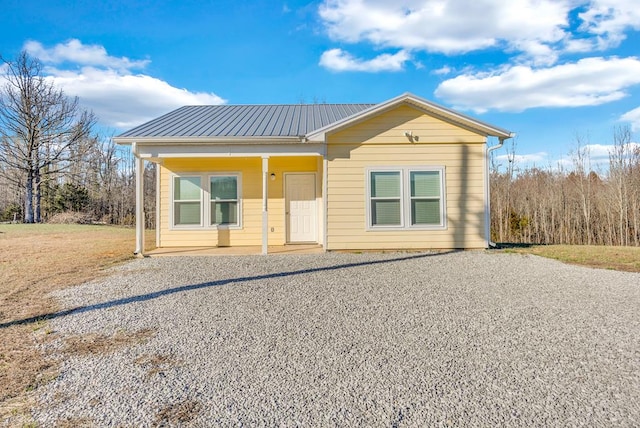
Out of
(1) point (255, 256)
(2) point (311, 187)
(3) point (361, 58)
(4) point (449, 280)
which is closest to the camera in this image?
(4) point (449, 280)

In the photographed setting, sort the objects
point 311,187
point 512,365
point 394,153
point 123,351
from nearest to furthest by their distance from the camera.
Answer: point 512,365 < point 123,351 < point 394,153 < point 311,187

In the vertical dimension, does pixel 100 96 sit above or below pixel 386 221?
above

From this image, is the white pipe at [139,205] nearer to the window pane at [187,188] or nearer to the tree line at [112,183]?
the window pane at [187,188]

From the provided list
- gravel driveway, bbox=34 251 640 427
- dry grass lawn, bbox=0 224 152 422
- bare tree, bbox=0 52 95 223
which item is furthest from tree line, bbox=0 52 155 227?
gravel driveway, bbox=34 251 640 427

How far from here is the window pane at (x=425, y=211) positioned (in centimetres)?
925

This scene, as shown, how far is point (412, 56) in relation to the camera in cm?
1509

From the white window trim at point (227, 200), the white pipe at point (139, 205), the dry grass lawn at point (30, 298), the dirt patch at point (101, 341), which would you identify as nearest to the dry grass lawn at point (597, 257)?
the white window trim at point (227, 200)

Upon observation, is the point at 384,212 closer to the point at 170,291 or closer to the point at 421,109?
the point at 421,109

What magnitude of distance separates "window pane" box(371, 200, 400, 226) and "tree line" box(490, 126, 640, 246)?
10.5 metres

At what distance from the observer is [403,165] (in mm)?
9250

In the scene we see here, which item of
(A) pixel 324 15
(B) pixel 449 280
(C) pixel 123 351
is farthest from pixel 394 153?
(C) pixel 123 351

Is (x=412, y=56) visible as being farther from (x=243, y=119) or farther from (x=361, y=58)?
(x=243, y=119)

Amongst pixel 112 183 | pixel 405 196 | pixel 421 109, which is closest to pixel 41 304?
pixel 405 196

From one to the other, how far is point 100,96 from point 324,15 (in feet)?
79.1
